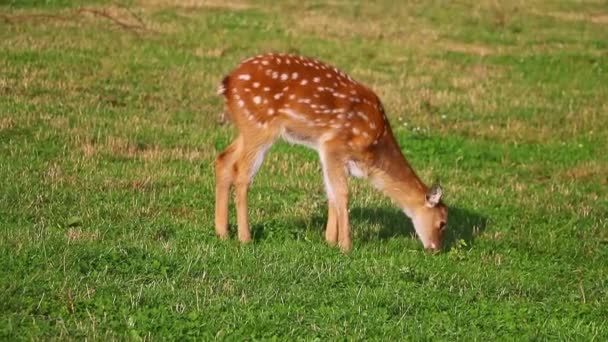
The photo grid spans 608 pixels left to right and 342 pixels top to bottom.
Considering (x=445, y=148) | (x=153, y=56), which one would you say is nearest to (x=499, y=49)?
(x=153, y=56)

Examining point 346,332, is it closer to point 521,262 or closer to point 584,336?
point 584,336

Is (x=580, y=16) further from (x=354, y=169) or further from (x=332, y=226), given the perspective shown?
(x=332, y=226)

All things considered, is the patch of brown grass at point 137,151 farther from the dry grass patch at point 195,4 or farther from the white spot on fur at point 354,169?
the dry grass patch at point 195,4

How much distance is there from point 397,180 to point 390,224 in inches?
30.9

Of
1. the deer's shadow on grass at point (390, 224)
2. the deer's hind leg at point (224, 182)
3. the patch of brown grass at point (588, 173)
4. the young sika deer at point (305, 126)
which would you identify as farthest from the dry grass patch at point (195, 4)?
the young sika deer at point (305, 126)

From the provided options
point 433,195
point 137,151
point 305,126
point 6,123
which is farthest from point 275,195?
point 6,123

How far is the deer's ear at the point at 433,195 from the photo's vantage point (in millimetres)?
10094

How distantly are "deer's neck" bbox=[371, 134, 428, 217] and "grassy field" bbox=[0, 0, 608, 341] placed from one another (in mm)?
382

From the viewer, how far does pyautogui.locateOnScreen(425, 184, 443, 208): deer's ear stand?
10094mm

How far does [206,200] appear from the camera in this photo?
35.7 feet

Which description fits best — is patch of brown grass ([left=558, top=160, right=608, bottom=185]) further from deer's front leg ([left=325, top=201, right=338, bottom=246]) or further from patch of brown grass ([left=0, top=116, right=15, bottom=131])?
patch of brown grass ([left=0, top=116, right=15, bottom=131])

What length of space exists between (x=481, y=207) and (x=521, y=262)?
208cm

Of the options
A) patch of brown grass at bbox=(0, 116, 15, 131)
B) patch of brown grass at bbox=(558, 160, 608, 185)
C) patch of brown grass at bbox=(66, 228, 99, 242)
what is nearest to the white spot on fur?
patch of brown grass at bbox=(66, 228, 99, 242)

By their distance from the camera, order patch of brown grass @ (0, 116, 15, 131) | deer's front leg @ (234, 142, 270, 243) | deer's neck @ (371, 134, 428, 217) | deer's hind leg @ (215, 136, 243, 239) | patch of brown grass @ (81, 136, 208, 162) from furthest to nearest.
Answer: patch of brown grass @ (0, 116, 15, 131) < patch of brown grass @ (81, 136, 208, 162) < deer's neck @ (371, 134, 428, 217) < deer's hind leg @ (215, 136, 243, 239) < deer's front leg @ (234, 142, 270, 243)
